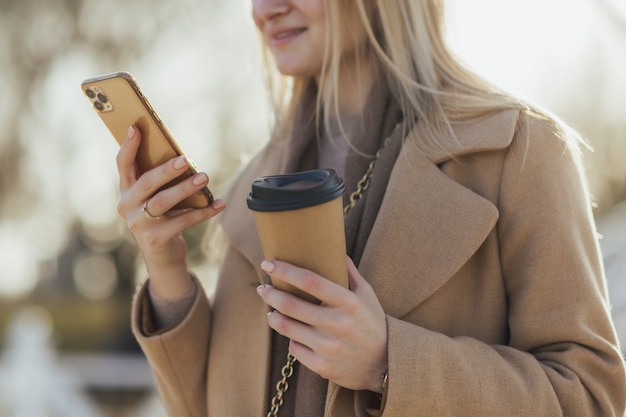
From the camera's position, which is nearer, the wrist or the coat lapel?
the coat lapel

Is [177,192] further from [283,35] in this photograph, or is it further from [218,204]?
[283,35]

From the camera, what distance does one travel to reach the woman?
1.68 metres

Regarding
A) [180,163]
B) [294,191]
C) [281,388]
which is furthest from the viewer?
[281,388]

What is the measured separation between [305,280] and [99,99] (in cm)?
70

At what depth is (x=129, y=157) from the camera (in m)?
1.87

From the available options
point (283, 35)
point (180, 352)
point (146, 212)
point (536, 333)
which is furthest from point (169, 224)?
point (536, 333)

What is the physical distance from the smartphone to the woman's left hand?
414mm

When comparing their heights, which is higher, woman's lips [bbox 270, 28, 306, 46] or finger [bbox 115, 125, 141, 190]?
woman's lips [bbox 270, 28, 306, 46]

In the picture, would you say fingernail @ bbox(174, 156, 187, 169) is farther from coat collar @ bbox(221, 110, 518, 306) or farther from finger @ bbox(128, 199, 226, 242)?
coat collar @ bbox(221, 110, 518, 306)

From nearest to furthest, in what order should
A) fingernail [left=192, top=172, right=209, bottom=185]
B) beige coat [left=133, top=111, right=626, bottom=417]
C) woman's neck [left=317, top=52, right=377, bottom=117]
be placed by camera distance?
beige coat [left=133, top=111, right=626, bottom=417], fingernail [left=192, top=172, right=209, bottom=185], woman's neck [left=317, top=52, right=377, bottom=117]

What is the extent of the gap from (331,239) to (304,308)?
6.0 inches

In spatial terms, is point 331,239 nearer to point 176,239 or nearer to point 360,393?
point 360,393

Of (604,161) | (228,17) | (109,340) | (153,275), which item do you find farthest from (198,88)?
(153,275)

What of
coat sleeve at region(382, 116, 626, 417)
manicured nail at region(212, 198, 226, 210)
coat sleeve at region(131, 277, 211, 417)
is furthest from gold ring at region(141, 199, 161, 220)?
coat sleeve at region(382, 116, 626, 417)
